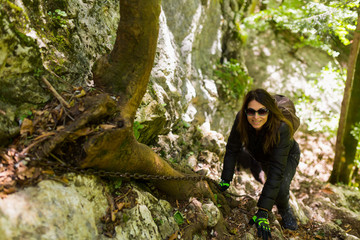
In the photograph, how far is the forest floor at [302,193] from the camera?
1851 millimetres

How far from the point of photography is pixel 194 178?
127 inches

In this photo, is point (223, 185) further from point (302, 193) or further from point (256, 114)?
point (302, 193)

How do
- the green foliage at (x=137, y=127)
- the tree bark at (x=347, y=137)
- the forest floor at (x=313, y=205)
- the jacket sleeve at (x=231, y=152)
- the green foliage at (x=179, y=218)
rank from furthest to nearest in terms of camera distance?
the tree bark at (x=347, y=137), the jacket sleeve at (x=231, y=152), the forest floor at (x=313, y=205), the green foliage at (x=137, y=127), the green foliage at (x=179, y=218)

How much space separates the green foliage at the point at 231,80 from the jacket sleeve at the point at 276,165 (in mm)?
3610

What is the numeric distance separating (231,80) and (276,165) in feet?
13.6

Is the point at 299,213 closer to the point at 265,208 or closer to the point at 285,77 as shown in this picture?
the point at 265,208

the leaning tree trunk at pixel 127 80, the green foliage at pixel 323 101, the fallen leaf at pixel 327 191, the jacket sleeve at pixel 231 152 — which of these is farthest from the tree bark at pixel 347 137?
the leaning tree trunk at pixel 127 80

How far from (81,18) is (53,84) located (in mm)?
1377

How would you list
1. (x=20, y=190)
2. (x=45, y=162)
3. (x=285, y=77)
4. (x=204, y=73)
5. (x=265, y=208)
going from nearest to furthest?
(x=20, y=190) < (x=45, y=162) < (x=265, y=208) < (x=204, y=73) < (x=285, y=77)

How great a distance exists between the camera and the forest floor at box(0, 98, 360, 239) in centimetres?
185

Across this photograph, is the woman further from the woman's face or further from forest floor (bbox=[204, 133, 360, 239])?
forest floor (bbox=[204, 133, 360, 239])

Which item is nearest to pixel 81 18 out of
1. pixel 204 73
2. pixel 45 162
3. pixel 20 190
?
pixel 45 162

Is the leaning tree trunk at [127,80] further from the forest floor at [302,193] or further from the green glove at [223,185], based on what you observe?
the green glove at [223,185]

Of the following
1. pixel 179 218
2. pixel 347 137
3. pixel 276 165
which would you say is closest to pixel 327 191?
pixel 347 137
